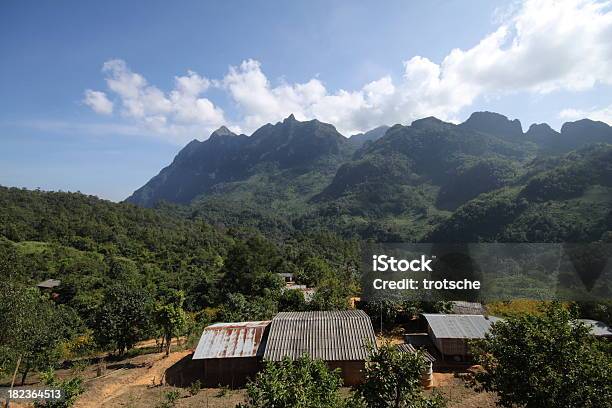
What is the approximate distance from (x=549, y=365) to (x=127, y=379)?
948 inches

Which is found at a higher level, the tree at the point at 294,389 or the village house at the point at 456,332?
the tree at the point at 294,389

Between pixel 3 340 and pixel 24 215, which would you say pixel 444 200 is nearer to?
pixel 24 215

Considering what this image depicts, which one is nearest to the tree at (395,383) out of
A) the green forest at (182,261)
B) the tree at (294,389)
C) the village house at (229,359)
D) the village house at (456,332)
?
the green forest at (182,261)

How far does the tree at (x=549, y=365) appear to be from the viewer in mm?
9750

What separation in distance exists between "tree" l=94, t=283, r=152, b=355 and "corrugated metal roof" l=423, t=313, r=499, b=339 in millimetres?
23098

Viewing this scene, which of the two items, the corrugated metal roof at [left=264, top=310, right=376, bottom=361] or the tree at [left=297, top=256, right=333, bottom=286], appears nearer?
the corrugated metal roof at [left=264, top=310, right=376, bottom=361]

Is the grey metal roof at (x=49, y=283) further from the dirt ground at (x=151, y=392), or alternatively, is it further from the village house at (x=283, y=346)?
the village house at (x=283, y=346)

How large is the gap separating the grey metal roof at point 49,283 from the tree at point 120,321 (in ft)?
144

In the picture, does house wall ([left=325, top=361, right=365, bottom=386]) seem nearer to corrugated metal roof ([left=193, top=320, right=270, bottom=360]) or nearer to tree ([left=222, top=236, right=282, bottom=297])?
corrugated metal roof ([left=193, top=320, right=270, bottom=360])

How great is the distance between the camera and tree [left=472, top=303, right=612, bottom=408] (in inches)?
384

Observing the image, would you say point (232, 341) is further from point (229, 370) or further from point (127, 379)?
point (127, 379)

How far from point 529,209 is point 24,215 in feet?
447

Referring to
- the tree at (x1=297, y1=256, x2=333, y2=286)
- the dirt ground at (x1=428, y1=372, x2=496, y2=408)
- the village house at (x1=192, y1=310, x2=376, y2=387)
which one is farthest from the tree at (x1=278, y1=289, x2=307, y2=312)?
the tree at (x1=297, y1=256, x2=333, y2=286)

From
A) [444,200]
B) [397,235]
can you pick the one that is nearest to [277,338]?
[397,235]
